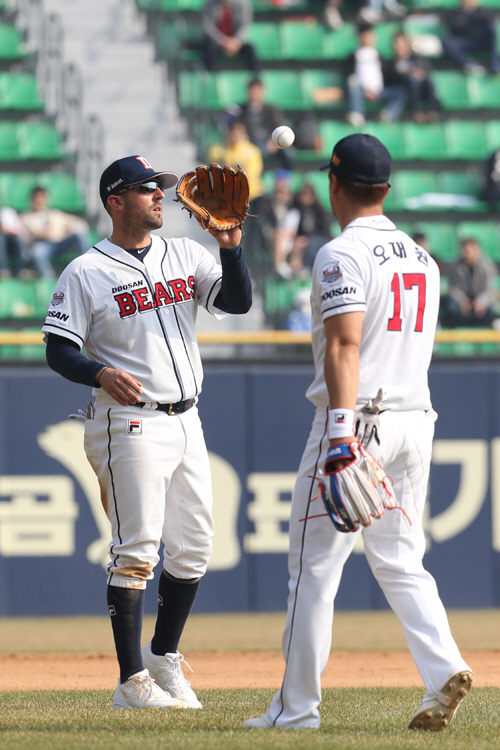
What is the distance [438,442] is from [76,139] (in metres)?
5.95

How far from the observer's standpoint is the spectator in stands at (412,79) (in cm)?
1207

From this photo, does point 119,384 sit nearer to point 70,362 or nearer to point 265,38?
point 70,362

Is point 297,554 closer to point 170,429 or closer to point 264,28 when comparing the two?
point 170,429

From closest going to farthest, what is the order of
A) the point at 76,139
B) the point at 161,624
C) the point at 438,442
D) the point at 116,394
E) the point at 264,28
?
1. the point at 116,394
2. the point at 161,624
3. the point at 438,442
4. the point at 76,139
5. the point at 264,28

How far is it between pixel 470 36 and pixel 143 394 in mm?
10217

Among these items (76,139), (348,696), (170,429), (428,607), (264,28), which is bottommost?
(348,696)

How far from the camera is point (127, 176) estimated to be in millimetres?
4035

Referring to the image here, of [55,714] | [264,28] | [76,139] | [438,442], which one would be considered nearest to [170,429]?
[55,714]

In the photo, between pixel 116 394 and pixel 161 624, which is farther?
pixel 161 624

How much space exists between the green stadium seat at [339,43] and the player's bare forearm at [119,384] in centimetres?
986

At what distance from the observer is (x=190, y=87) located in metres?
11.8

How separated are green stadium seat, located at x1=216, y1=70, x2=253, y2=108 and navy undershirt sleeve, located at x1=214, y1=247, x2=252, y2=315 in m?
8.24

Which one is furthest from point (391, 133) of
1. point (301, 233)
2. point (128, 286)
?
point (128, 286)

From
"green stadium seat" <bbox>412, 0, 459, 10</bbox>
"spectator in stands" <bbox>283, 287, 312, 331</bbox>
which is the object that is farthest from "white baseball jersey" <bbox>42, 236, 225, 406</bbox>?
"green stadium seat" <bbox>412, 0, 459, 10</bbox>
